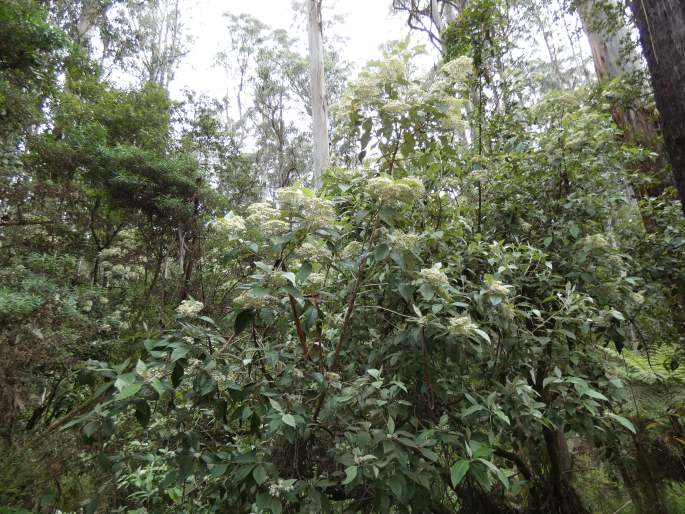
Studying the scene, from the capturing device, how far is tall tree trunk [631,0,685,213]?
6.79 feet

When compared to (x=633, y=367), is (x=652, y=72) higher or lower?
higher

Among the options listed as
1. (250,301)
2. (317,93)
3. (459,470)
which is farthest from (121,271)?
(459,470)

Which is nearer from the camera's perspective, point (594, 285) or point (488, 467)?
point (488, 467)

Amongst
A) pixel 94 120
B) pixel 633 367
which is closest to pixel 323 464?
pixel 633 367

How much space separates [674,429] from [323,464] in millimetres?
2581

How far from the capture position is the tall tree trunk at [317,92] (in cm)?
817

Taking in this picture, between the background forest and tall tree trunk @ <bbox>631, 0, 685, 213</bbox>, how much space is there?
0.6 inches

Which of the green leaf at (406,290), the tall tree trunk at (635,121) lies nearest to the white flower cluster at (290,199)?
the green leaf at (406,290)

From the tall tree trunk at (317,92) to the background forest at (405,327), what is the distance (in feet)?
13.3

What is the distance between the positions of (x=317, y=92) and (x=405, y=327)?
24.5 feet

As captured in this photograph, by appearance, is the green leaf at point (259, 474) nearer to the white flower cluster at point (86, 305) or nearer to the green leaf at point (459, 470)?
the green leaf at point (459, 470)

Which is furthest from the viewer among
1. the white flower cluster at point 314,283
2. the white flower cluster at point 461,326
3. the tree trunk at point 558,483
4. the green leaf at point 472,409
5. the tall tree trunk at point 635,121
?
the tall tree trunk at point 635,121

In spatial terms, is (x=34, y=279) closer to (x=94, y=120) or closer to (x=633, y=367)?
(x=94, y=120)

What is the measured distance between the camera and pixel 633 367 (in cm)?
385
